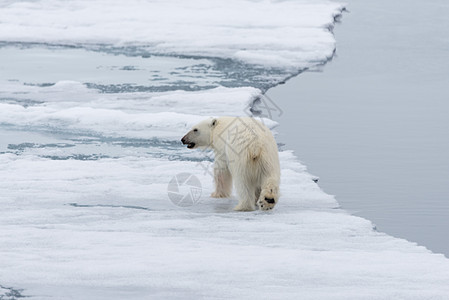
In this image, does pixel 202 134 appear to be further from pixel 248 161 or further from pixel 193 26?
pixel 193 26

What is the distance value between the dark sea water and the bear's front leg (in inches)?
31.8

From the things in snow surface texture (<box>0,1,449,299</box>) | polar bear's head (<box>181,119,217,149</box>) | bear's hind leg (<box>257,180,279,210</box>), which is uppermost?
polar bear's head (<box>181,119,217,149</box>)

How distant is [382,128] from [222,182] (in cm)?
308

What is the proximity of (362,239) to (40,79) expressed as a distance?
7468 millimetres

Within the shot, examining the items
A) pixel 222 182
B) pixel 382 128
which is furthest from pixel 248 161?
pixel 382 128

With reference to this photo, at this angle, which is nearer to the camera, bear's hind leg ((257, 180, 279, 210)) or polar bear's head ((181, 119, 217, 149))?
bear's hind leg ((257, 180, 279, 210))

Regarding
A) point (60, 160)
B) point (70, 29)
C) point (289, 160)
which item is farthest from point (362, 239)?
point (70, 29)

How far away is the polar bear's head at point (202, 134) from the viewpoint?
21.5 ft

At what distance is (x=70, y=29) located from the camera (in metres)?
16.7

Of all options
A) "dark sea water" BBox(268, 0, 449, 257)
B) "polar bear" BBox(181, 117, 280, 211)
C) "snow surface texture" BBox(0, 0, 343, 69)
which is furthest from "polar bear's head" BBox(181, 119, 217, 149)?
"snow surface texture" BBox(0, 0, 343, 69)

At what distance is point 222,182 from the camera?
6.51m

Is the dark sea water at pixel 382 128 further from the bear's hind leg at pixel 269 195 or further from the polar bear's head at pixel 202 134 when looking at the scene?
the polar bear's head at pixel 202 134

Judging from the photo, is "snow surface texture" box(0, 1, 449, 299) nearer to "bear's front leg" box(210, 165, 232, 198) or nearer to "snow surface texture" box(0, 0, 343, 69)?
"bear's front leg" box(210, 165, 232, 198)

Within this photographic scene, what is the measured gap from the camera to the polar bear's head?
21.5 ft
